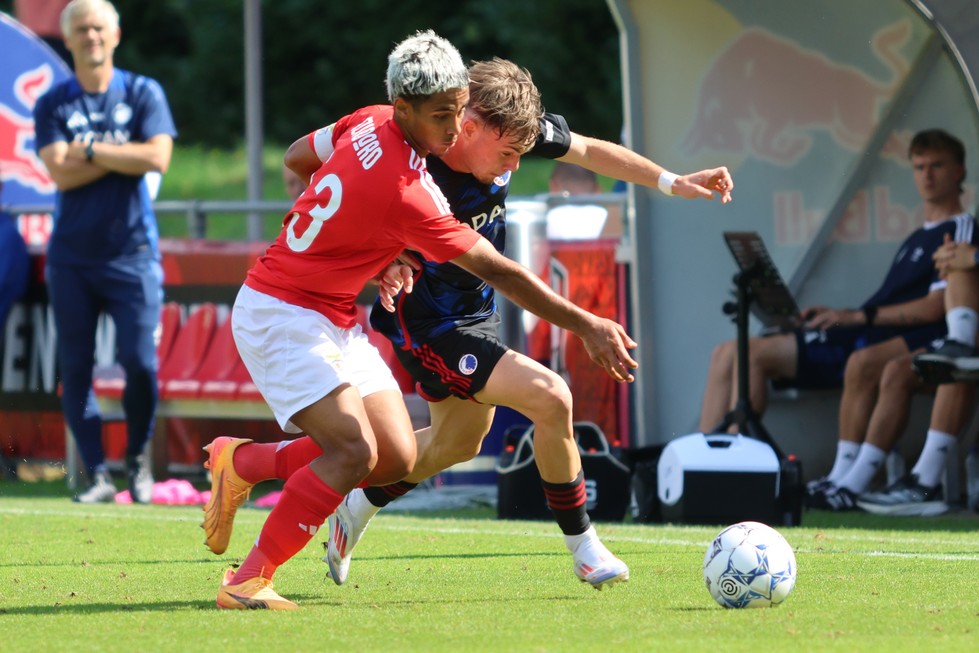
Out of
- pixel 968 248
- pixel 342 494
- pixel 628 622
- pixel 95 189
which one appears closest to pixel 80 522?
pixel 95 189

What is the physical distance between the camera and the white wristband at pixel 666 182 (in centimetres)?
630

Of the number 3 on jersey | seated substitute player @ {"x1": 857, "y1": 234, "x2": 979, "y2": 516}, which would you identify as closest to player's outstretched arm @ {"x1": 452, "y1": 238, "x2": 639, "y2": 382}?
the number 3 on jersey

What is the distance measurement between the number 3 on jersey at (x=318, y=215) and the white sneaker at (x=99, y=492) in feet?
15.5

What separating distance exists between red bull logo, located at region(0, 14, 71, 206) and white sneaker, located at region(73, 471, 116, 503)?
3.69 m

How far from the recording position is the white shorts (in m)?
5.45

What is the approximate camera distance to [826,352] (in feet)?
32.9

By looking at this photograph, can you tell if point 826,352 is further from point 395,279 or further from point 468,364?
point 395,279

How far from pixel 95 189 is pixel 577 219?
2.97 meters

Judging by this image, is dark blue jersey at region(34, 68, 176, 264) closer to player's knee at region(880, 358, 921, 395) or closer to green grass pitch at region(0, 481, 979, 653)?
green grass pitch at region(0, 481, 979, 653)

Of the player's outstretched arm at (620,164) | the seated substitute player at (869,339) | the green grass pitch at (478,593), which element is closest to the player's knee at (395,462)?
the green grass pitch at (478,593)

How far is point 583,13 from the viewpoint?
3200 centimetres

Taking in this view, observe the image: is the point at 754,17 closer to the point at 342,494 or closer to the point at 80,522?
the point at 80,522

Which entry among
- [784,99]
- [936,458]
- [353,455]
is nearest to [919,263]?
[936,458]

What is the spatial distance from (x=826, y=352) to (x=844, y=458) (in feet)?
2.35
